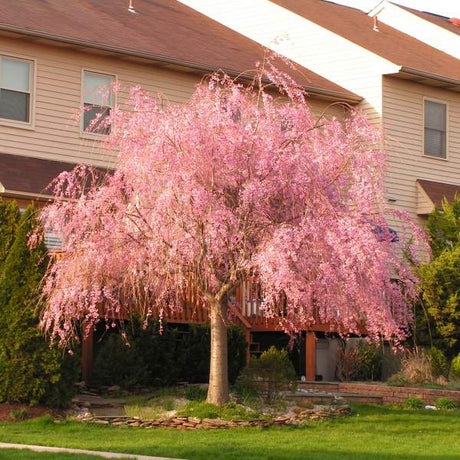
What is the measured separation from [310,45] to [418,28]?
586cm

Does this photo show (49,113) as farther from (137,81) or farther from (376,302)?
(376,302)

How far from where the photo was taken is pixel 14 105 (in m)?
22.8

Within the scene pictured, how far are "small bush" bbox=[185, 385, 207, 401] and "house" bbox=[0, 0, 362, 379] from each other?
2117mm

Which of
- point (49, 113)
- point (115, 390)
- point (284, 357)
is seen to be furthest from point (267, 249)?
point (49, 113)

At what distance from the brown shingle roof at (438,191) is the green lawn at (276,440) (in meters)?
11.8

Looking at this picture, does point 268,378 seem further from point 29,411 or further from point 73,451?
point 73,451

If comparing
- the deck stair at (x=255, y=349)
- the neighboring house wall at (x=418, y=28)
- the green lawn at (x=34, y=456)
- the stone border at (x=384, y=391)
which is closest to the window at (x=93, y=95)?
the deck stair at (x=255, y=349)

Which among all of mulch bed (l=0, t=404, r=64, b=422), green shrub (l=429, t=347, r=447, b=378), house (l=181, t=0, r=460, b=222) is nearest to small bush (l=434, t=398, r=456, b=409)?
green shrub (l=429, t=347, r=447, b=378)

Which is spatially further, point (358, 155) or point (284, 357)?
point (284, 357)

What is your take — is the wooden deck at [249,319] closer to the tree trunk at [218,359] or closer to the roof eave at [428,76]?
the tree trunk at [218,359]

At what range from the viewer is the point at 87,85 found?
947 inches

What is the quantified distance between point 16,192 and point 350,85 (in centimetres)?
1120

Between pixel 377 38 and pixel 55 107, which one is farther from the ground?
pixel 377 38

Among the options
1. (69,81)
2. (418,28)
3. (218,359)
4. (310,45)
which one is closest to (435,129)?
(310,45)
